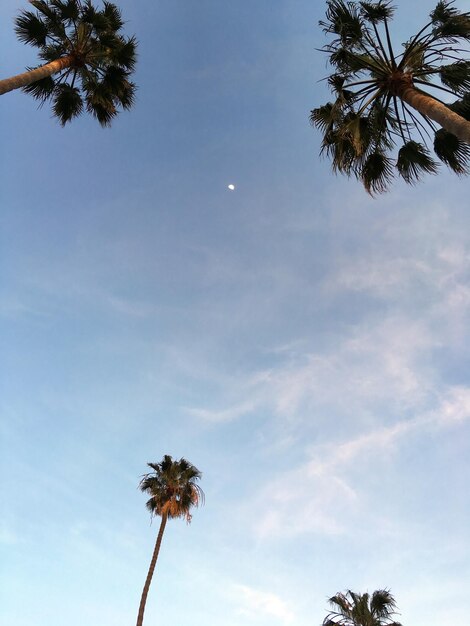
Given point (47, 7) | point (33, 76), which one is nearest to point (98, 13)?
point (47, 7)

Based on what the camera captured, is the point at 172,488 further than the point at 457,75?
Yes

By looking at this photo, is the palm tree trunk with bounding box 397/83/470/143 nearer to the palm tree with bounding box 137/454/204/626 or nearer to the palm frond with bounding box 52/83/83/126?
the palm frond with bounding box 52/83/83/126

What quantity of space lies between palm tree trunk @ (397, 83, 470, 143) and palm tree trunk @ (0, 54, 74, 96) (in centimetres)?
1016

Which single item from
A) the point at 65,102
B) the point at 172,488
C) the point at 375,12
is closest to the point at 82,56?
the point at 65,102

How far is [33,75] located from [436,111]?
10961 millimetres

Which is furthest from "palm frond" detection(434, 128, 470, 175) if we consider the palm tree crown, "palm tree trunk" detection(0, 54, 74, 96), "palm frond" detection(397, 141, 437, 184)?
the palm tree crown

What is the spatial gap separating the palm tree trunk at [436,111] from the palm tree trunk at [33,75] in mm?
10164

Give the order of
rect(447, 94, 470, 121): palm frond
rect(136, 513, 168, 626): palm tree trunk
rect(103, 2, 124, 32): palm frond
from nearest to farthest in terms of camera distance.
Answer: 1. rect(447, 94, 470, 121): palm frond
2. rect(103, 2, 124, 32): palm frond
3. rect(136, 513, 168, 626): palm tree trunk

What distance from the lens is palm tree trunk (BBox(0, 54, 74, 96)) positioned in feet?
37.5

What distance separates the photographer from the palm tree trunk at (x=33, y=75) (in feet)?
37.5

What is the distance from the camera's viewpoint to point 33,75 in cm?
1272

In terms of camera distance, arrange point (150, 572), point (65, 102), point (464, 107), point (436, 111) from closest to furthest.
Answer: point (436, 111) → point (464, 107) → point (65, 102) → point (150, 572)

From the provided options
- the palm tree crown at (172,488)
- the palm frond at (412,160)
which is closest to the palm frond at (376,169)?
the palm frond at (412,160)

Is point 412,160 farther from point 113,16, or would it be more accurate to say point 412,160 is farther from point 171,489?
point 171,489
